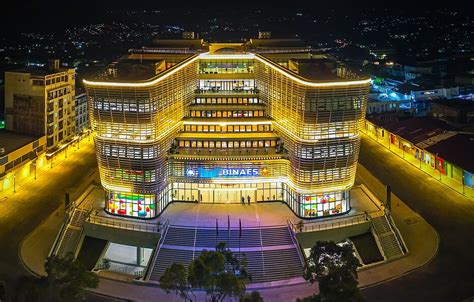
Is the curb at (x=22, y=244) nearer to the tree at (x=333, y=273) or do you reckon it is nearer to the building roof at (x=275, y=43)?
the tree at (x=333, y=273)

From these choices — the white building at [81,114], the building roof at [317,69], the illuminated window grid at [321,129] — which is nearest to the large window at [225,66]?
the building roof at [317,69]

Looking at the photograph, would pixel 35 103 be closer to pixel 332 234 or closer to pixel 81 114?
pixel 81 114

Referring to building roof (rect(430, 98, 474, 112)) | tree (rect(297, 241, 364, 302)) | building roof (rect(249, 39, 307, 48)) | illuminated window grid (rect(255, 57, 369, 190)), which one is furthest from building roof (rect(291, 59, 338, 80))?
building roof (rect(430, 98, 474, 112))

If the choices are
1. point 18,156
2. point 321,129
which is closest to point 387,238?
point 321,129

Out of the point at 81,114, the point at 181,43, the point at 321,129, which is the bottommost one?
the point at 81,114

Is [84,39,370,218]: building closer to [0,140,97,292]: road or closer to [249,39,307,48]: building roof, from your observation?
[249,39,307,48]: building roof
